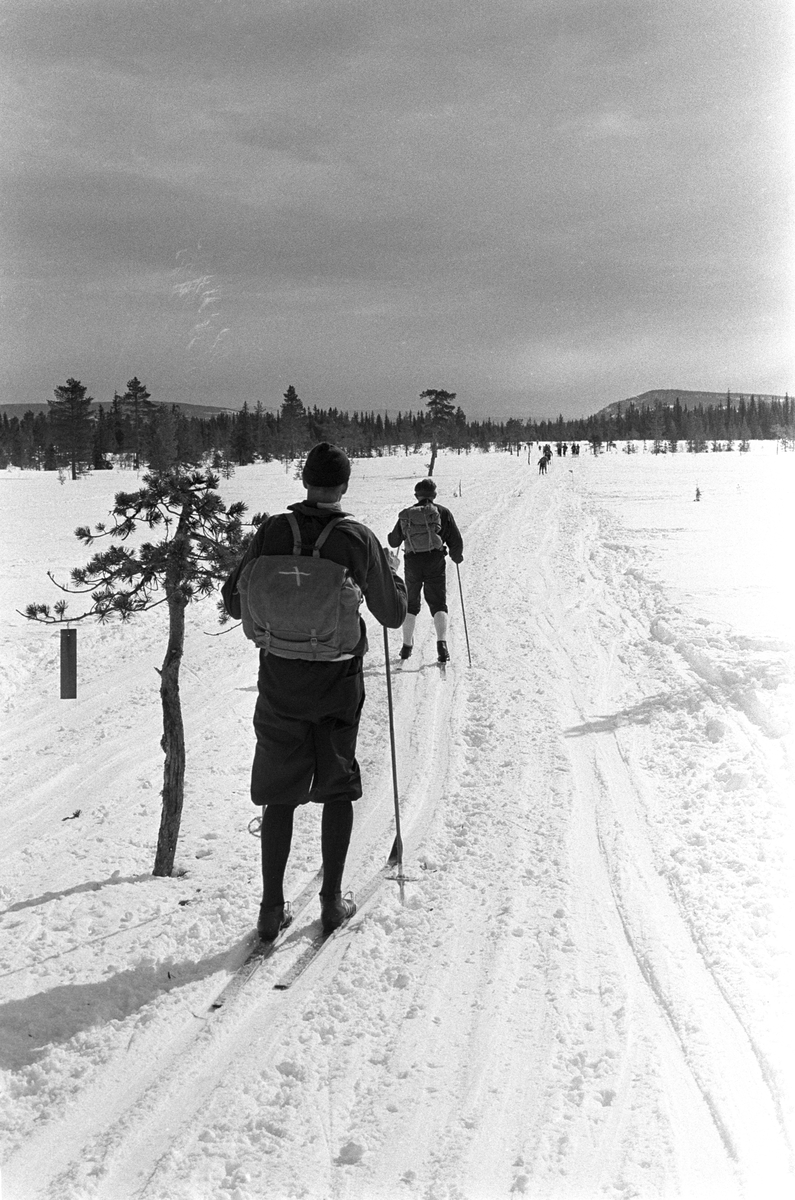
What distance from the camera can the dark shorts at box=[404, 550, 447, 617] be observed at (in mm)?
9055

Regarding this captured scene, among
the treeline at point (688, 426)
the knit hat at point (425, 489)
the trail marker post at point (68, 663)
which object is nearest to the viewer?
the trail marker post at point (68, 663)

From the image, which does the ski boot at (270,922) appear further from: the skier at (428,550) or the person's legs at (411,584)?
the person's legs at (411,584)

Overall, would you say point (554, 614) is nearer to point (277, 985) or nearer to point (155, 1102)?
point (277, 985)

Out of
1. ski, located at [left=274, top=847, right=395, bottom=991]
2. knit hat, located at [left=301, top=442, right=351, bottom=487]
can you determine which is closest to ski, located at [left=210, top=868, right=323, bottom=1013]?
ski, located at [left=274, top=847, right=395, bottom=991]

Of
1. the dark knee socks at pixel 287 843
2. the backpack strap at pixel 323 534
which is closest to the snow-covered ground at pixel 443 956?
the dark knee socks at pixel 287 843

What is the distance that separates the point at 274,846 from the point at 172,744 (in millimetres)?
1486

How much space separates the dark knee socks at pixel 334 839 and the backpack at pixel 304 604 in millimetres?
747

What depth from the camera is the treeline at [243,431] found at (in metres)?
29.6

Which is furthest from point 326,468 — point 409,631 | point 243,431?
point 243,431

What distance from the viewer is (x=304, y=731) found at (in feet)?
11.7

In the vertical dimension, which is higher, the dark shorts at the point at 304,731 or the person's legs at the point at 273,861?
the dark shorts at the point at 304,731

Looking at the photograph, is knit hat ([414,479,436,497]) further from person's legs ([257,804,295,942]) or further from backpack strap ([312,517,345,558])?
person's legs ([257,804,295,942])

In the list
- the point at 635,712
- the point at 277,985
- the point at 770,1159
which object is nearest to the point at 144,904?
the point at 277,985

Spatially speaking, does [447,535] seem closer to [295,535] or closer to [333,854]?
[295,535]
